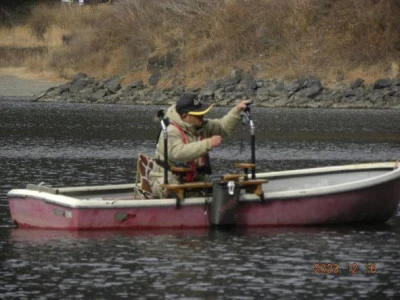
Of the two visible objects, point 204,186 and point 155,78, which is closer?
point 204,186

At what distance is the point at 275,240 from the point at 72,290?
5.03 meters

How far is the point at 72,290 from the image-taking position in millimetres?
18922

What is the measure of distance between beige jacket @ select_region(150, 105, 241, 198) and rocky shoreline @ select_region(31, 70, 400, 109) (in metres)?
48.7

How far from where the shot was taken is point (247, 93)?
75.7m

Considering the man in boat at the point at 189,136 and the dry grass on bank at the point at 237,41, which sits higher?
the dry grass on bank at the point at 237,41

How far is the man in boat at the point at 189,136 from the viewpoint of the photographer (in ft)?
76.1

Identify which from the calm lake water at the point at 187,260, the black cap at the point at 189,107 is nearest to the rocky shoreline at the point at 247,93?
the calm lake water at the point at 187,260

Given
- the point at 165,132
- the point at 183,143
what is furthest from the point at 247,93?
the point at 165,132

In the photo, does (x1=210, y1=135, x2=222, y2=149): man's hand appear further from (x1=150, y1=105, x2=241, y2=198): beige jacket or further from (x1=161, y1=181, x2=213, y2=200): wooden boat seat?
(x1=161, y1=181, x2=213, y2=200): wooden boat seat
